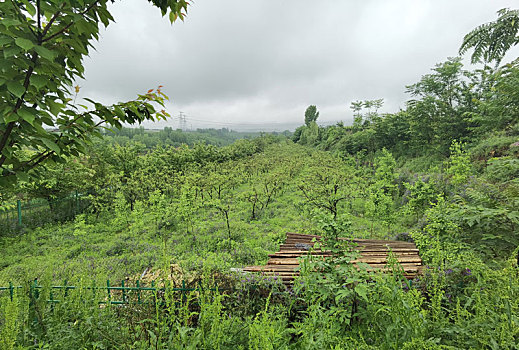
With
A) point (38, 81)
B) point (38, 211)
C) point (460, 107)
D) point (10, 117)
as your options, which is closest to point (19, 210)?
point (38, 211)

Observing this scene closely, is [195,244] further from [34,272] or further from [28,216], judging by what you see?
[28,216]

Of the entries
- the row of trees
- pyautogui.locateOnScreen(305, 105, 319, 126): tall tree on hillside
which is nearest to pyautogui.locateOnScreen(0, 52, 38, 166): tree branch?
the row of trees

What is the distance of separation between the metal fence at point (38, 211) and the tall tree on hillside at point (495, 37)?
18.8 m

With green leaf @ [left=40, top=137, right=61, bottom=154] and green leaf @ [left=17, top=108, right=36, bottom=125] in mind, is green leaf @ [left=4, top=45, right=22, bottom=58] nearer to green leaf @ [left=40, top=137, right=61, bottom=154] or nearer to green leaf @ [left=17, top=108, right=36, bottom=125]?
green leaf @ [left=17, top=108, right=36, bottom=125]

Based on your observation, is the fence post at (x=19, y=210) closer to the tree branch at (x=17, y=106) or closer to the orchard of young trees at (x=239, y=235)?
the orchard of young trees at (x=239, y=235)

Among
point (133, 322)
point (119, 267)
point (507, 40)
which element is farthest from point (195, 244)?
point (507, 40)

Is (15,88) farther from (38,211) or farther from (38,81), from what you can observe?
(38,211)

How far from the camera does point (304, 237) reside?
21.0ft

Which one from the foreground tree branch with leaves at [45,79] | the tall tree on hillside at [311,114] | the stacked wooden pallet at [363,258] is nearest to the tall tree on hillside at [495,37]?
the stacked wooden pallet at [363,258]

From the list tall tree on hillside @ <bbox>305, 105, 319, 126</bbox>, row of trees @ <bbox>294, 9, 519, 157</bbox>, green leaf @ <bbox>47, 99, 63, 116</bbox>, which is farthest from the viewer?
tall tree on hillside @ <bbox>305, 105, 319, 126</bbox>

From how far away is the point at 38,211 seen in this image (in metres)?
9.77

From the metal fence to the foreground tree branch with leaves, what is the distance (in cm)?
1003

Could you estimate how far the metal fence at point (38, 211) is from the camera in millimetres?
8672

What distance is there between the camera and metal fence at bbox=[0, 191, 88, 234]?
28.5 ft
